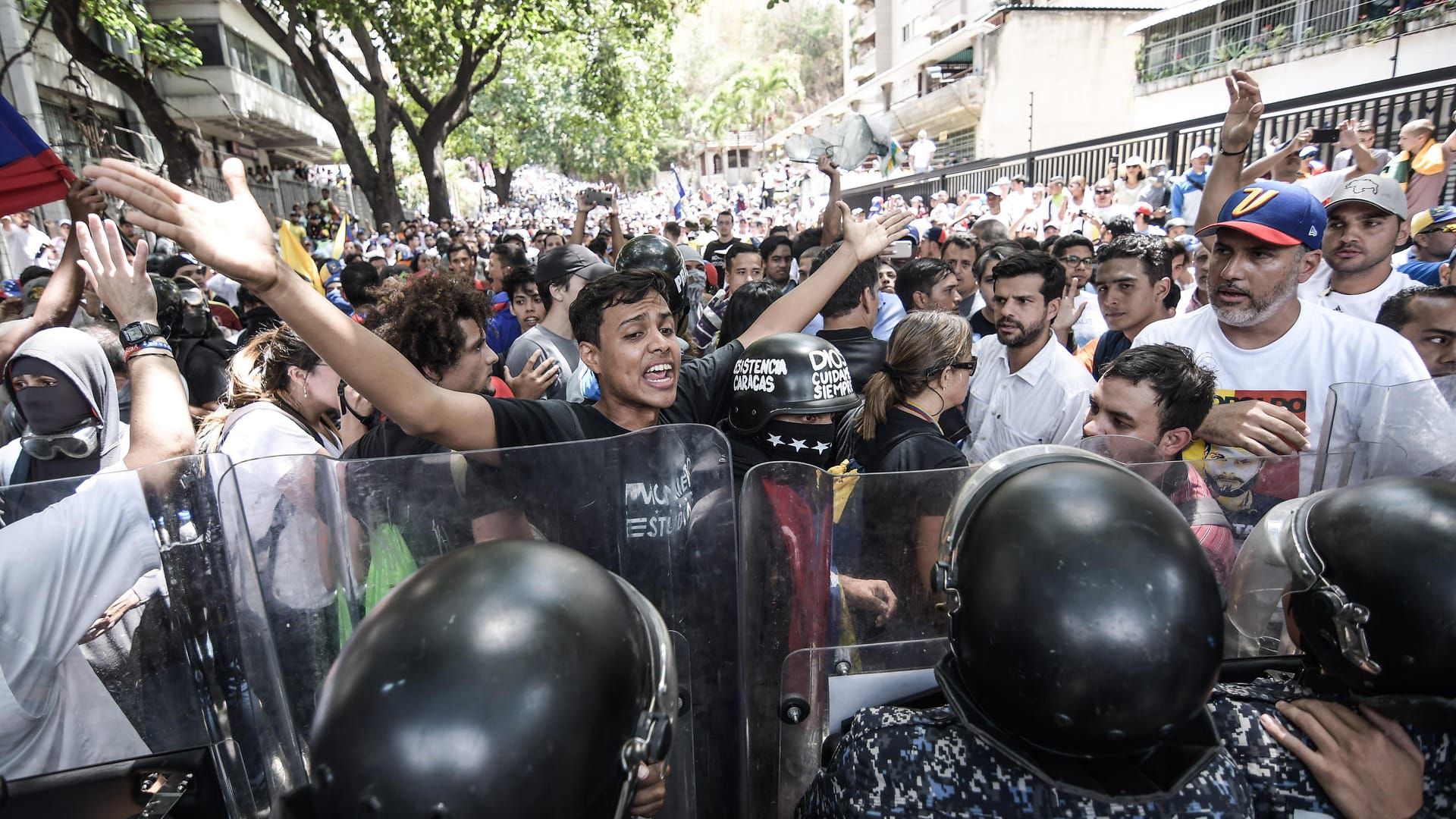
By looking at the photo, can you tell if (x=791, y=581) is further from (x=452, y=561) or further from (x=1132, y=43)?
(x=1132, y=43)

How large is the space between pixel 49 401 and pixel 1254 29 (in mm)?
27759

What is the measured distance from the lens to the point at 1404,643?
58.3 inches

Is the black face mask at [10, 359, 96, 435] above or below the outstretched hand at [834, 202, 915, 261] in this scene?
below

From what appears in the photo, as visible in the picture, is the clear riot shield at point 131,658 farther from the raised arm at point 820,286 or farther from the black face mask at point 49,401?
the raised arm at point 820,286

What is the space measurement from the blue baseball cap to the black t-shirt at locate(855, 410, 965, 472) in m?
1.47

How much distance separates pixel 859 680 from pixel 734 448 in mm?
1145

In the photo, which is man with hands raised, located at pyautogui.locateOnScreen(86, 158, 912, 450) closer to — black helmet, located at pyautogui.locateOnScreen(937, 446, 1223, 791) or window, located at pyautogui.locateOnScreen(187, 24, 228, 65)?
black helmet, located at pyautogui.locateOnScreen(937, 446, 1223, 791)

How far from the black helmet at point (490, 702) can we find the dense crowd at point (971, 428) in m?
0.01

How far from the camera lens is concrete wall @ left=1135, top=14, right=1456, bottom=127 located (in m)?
16.0

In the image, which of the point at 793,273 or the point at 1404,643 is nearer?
the point at 1404,643

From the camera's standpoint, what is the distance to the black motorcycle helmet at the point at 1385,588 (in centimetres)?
147

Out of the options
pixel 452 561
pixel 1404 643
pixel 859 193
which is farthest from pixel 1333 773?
pixel 859 193

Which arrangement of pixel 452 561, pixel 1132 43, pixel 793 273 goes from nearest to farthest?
pixel 452 561 < pixel 793 273 < pixel 1132 43

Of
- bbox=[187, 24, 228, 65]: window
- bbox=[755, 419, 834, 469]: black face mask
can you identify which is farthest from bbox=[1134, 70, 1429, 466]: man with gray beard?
bbox=[187, 24, 228, 65]: window
